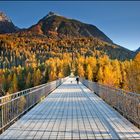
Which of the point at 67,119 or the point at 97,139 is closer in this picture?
the point at 97,139

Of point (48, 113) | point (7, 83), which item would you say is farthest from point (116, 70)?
point (48, 113)

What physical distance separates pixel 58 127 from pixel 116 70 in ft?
369

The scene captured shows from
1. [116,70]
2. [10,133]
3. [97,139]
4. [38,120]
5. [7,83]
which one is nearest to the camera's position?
[97,139]

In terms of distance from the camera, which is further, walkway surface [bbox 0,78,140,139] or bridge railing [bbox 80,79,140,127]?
bridge railing [bbox 80,79,140,127]

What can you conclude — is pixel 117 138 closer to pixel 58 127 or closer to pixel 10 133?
pixel 58 127

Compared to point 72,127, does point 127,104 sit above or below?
above

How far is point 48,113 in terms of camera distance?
1405 centimetres

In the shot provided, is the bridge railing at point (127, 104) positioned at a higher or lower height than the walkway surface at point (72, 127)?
higher

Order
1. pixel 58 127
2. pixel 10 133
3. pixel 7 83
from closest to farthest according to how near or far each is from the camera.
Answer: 1. pixel 10 133
2. pixel 58 127
3. pixel 7 83

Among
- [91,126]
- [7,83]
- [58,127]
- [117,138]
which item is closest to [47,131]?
[58,127]

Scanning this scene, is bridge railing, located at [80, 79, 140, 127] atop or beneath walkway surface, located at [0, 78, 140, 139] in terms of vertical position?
atop

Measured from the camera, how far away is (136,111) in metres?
10.9

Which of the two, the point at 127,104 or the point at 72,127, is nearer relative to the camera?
the point at 72,127

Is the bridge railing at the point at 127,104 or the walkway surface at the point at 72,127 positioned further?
the bridge railing at the point at 127,104
